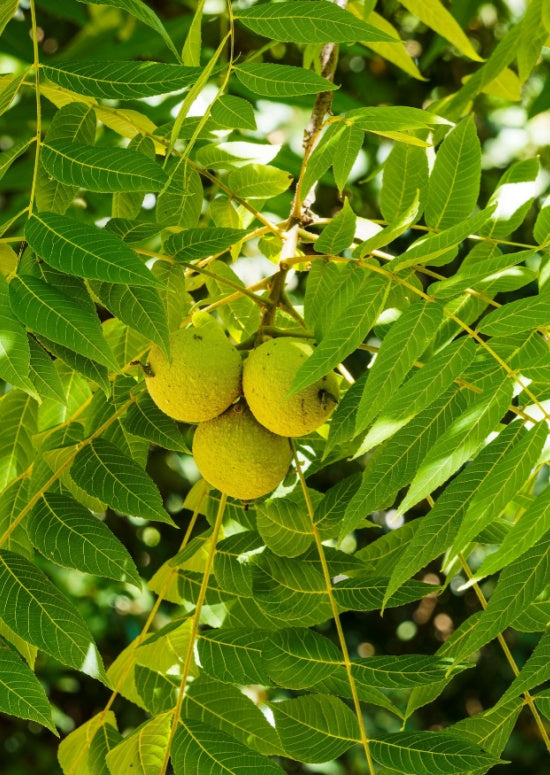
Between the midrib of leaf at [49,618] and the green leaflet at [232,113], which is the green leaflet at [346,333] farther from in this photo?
the midrib of leaf at [49,618]

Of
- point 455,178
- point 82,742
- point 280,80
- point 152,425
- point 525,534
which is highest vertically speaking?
point 280,80

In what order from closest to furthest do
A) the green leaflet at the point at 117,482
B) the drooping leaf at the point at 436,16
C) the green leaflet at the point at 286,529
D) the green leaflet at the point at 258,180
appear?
the green leaflet at the point at 117,482 → the green leaflet at the point at 286,529 → the green leaflet at the point at 258,180 → the drooping leaf at the point at 436,16

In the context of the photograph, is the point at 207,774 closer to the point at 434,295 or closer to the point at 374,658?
the point at 374,658

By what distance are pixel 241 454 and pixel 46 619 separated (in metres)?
0.42

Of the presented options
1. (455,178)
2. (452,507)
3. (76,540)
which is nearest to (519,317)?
(452,507)

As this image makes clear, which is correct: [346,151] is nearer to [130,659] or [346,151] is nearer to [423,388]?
[423,388]

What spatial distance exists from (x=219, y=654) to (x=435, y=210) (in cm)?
85

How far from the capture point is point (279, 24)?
1.42 metres

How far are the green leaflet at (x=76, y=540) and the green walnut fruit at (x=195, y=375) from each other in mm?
235

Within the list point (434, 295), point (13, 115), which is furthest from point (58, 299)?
point (13, 115)

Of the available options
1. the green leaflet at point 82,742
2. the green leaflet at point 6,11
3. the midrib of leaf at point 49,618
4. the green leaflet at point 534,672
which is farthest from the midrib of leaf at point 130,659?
the green leaflet at point 6,11

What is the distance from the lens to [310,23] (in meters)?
1.39

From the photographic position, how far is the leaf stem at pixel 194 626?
153 cm

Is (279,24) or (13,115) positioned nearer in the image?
(279,24)
